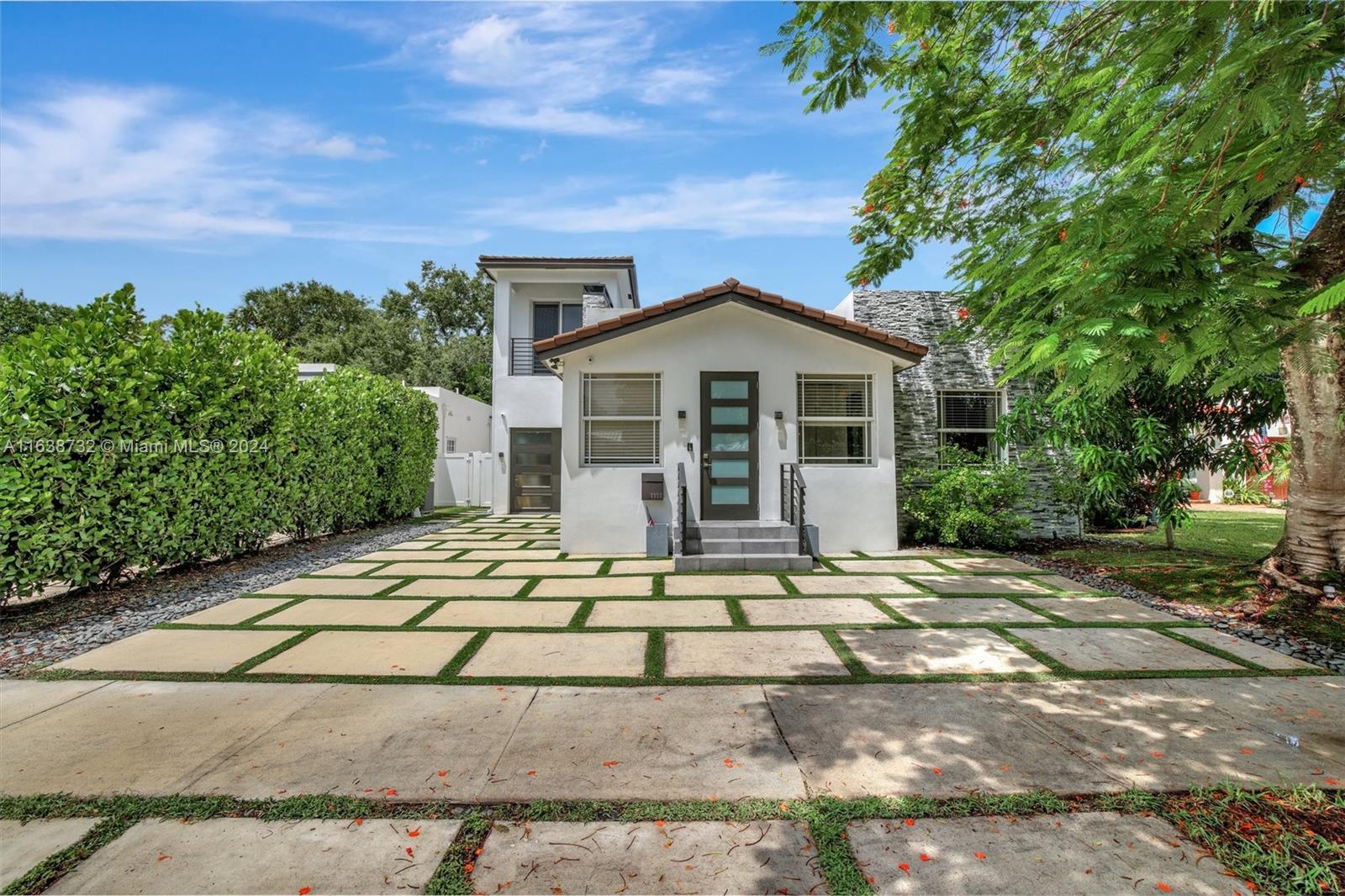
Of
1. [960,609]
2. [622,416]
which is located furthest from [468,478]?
[960,609]

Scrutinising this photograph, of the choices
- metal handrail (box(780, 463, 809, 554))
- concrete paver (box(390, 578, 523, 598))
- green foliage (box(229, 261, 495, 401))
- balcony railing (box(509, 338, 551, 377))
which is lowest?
concrete paver (box(390, 578, 523, 598))

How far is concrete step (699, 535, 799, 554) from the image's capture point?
23.3 feet

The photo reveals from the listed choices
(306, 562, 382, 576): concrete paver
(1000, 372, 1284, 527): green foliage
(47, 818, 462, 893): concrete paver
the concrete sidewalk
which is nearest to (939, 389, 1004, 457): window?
(1000, 372, 1284, 527): green foliage

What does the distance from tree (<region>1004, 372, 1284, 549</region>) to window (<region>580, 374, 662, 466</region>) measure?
5.40 metres

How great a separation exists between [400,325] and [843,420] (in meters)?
28.0

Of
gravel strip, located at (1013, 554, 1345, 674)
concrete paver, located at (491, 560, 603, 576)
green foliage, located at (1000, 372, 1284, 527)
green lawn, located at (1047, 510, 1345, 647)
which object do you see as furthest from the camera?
green foliage, located at (1000, 372, 1284, 527)

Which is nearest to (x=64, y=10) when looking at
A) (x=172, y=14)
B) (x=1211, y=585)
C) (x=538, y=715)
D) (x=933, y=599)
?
(x=172, y=14)

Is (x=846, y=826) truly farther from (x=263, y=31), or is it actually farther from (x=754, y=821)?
(x=263, y=31)

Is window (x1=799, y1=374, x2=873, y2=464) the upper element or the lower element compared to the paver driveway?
upper

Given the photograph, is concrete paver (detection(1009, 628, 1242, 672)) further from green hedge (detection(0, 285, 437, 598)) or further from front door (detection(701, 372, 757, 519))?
green hedge (detection(0, 285, 437, 598))

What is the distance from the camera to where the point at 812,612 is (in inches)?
195

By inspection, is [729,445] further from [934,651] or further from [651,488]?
[934,651]

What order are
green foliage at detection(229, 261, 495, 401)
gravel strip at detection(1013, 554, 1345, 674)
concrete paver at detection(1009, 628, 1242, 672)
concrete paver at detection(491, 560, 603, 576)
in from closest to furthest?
1. concrete paver at detection(1009, 628, 1242, 672)
2. gravel strip at detection(1013, 554, 1345, 674)
3. concrete paver at detection(491, 560, 603, 576)
4. green foliage at detection(229, 261, 495, 401)

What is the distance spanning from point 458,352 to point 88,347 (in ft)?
78.7
